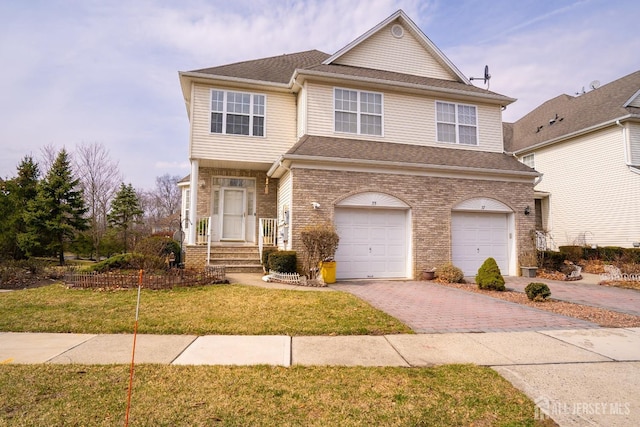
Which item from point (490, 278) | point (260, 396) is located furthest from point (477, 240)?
point (260, 396)

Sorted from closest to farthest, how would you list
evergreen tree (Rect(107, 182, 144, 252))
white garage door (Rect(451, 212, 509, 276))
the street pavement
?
the street pavement, white garage door (Rect(451, 212, 509, 276)), evergreen tree (Rect(107, 182, 144, 252))

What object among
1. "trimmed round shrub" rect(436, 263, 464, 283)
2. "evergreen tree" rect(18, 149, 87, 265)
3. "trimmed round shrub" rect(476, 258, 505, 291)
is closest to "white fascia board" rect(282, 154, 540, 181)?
"trimmed round shrub" rect(436, 263, 464, 283)

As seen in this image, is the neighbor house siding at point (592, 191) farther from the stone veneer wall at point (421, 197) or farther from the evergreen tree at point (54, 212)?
the evergreen tree at point (54, 212)

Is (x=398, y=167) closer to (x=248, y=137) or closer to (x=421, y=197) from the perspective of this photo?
(x=421, y=197)

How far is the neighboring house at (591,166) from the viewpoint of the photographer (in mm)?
15203

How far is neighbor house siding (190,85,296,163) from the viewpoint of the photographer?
508 inches

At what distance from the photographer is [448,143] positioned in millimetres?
13922

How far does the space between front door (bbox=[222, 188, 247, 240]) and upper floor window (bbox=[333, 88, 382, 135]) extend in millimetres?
5187

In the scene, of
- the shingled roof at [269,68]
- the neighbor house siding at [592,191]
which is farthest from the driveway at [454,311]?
the neighbor house siding at [592,191]

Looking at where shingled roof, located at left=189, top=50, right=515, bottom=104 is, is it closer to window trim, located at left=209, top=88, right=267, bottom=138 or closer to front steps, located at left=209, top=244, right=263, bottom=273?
window trim, located at left=209, top=88, right=267, bottom=138

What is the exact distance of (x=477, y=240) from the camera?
12.9 metres

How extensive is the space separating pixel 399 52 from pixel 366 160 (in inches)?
256

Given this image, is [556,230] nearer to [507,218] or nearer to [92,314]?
[507,218]

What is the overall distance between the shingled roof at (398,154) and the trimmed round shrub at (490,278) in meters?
4.04
